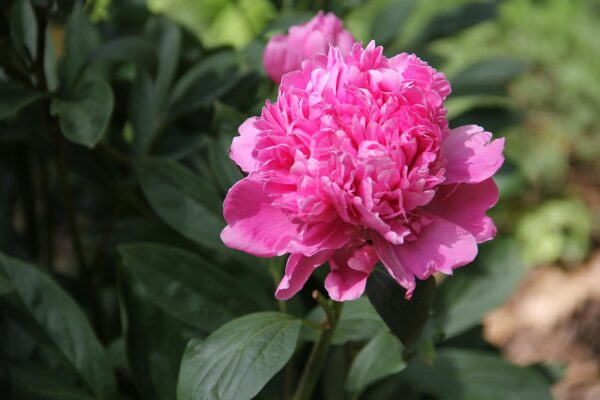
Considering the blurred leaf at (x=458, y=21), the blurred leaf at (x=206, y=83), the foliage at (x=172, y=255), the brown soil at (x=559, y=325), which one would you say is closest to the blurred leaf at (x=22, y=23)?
the foliage at (x=172, y=255)

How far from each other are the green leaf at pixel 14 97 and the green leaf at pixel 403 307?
388mm

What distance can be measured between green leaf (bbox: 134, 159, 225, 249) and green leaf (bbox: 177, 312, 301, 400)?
0.18 m

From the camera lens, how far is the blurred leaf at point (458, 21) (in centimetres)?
117

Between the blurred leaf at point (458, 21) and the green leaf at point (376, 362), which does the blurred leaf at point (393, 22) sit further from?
the green leaf at point (376, 362)

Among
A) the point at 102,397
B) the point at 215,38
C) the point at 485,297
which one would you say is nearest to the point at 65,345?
the point at 102,397

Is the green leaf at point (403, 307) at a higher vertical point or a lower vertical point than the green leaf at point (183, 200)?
higher

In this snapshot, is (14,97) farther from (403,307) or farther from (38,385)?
(403,307)

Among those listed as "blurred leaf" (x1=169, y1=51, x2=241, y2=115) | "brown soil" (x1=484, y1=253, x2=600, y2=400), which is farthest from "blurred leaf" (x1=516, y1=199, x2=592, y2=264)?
"blurred leaf" (x1=169, y1=51, x2=241, y2=115)

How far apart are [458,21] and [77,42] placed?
1.74 ft

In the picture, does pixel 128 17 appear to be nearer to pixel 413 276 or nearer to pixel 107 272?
pixel 107 272

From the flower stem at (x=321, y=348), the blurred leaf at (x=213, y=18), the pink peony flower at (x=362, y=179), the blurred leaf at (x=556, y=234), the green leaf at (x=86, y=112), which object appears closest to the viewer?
the pink peony flower at (x=362, y=179)

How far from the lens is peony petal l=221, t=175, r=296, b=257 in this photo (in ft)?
1.95

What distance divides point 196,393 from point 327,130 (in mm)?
220

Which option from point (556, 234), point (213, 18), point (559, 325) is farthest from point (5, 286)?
point (213, 18)
